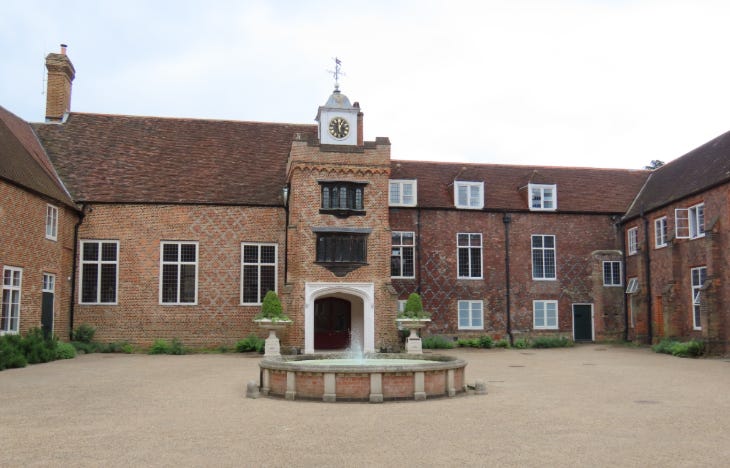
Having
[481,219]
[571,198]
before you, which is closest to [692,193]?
[571,198]

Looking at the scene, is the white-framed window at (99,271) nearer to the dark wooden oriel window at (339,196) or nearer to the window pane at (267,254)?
the window pane at (267,254)

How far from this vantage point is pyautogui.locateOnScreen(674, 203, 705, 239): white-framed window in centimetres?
2473

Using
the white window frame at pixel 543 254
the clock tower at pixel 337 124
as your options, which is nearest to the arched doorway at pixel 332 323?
the clock tower at pixel 337 124

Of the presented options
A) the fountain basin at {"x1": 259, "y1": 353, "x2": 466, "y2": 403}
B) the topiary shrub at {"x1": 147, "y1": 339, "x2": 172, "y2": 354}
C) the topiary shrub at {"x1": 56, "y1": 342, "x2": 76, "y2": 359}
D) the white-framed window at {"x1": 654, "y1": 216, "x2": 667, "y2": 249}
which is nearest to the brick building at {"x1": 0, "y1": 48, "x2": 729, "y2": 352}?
the white-framed window at {"x1": 654, "y1": 216, "x2": 667, "y2": 249}

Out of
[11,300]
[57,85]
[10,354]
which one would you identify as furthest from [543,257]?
[57,85]

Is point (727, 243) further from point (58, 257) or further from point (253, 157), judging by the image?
point (58, 257)

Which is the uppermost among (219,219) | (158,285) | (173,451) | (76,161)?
(76,161)

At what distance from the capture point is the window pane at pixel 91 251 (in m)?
25.7

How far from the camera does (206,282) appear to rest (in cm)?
2609

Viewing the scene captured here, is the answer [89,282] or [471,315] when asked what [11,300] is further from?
[471,315]

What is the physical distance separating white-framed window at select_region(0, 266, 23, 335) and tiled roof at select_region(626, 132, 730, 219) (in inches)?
922

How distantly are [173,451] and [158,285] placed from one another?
18281 millimetres

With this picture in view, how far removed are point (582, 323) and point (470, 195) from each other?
25.1 ft

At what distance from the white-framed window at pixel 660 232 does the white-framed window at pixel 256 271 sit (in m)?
15.6
